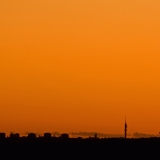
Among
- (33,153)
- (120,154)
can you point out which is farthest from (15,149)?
(120,154)

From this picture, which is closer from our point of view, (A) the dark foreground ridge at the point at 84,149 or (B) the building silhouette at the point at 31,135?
(A) the dark foreground ridge at the point at 84,149

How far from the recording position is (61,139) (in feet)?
568

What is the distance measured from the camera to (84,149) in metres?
153

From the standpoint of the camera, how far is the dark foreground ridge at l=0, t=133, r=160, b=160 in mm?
149000

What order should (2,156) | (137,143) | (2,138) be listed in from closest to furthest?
(2,156) → (137,143) → (2,138)

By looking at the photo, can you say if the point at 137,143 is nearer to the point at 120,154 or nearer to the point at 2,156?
the point at 120,154

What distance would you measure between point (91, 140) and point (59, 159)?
16943mm

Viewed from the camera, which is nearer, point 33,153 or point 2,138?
point 33,153

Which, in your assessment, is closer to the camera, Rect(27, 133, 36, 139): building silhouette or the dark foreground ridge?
the dark foreground ridge

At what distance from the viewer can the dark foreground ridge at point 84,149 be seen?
489 feet

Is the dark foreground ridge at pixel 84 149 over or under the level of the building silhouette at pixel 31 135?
under

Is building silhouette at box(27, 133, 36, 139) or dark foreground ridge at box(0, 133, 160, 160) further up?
building silhouette at box(27, 133, 36, 139)

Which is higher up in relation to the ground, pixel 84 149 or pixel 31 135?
pixel 31 135

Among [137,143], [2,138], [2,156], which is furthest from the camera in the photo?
[2,138]
